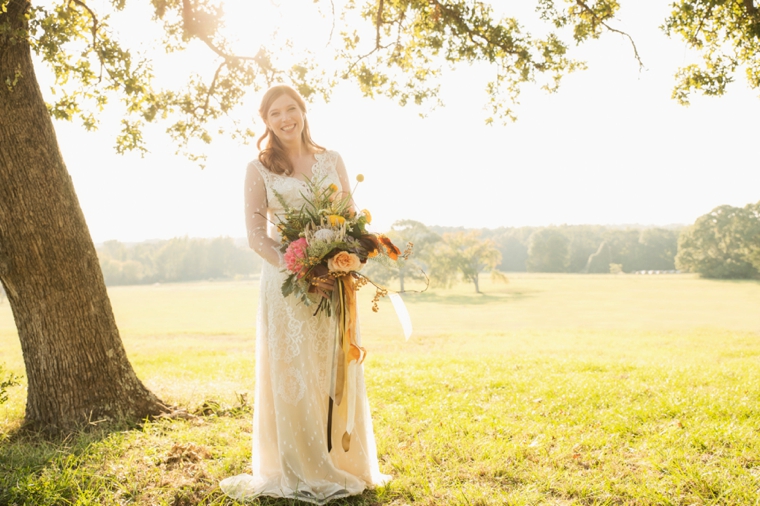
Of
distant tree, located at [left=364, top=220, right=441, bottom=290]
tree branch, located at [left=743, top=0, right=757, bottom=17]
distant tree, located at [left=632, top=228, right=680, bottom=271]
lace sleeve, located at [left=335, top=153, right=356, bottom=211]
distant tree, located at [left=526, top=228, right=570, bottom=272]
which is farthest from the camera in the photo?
distant tree, located at [left=526, top=228, right=570, bottom=272]

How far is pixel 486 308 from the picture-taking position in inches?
1692

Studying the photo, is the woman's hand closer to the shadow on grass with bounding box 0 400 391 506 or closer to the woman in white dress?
the woman in white dress

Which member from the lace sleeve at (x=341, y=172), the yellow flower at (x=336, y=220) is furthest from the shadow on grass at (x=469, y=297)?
the yellow flower at (x=336, y=220)

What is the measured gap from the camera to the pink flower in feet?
10.8

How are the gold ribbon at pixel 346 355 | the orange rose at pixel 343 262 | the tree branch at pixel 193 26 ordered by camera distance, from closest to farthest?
the orange rose at pixel 343 262, the gold ribbon at pixel 346 355, the tree branch at pixel 193 26

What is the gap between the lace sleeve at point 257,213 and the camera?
369cm

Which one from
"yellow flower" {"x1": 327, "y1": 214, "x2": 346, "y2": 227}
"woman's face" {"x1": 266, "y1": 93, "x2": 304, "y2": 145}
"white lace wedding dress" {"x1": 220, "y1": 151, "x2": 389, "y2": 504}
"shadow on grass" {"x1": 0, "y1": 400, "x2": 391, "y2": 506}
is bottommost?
"shadow on grass" {"x1": 0, "y1": 400, "x2": 391, "y2": 506}

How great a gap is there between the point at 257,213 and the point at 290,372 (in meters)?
1.20

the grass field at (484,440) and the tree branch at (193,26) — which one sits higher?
the tree branch at (193,26)

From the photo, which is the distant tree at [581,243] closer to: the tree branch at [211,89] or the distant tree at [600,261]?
the distant tree at [600,261]

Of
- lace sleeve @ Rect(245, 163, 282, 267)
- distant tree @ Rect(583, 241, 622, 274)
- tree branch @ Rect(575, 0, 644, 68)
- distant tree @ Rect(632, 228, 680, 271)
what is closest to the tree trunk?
lace sleeve @ Rect(245, 163, 282, 267)

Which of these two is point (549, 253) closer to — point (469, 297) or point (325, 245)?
point (469, 297)

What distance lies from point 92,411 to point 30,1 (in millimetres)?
4228

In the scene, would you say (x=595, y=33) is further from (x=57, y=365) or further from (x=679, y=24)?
(x=57, y=365)
